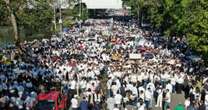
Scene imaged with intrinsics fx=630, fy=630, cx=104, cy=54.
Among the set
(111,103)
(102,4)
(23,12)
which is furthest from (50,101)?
(102,4)

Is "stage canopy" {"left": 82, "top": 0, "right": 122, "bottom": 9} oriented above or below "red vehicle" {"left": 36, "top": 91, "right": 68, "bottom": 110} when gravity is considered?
below

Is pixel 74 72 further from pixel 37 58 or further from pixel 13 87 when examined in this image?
pixel 37 58

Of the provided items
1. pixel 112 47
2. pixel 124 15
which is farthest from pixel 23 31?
pixel 124 15

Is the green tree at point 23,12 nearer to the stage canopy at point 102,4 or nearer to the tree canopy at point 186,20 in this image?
the tree canopy at point 186,20

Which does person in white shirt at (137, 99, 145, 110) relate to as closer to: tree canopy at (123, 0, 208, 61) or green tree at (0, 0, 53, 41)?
tree canopy at (123, 0, 208, 61)

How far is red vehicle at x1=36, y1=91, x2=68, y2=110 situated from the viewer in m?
24.7

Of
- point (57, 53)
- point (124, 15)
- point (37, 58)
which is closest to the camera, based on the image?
point (37, 58)

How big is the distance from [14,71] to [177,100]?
889 centimetres

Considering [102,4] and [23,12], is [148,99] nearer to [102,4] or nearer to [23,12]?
[23,12]

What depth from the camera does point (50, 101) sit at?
25031mm

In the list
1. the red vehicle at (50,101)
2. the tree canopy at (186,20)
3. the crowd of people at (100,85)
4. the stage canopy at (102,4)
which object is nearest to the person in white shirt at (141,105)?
the crowd of people at (100,85)

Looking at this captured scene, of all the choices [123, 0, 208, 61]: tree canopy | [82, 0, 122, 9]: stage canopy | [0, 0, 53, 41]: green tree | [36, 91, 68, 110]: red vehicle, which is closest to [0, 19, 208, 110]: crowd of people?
[36, 91, 68, 110]: red vehicle

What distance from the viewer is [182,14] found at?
55.4 meters

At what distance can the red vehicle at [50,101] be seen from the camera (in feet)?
80.9
